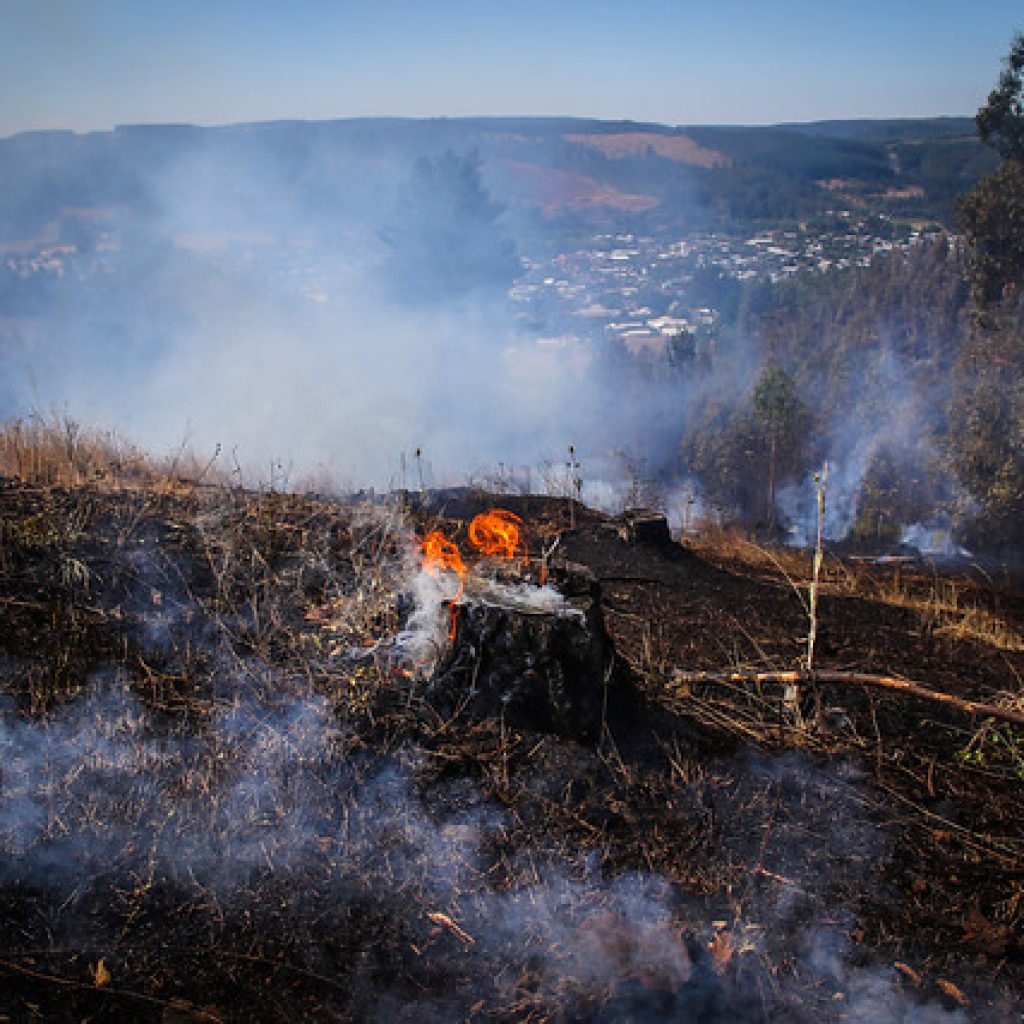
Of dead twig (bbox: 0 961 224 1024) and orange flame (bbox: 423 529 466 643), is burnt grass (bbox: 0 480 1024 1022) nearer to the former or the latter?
dead twig (bbox: 0 961 224 1024)

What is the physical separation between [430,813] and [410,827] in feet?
0.36

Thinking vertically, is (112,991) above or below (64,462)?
below

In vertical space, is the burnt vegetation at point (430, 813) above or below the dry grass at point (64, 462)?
below

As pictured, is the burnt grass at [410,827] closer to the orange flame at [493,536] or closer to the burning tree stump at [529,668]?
the burning tree stump at [529,668]

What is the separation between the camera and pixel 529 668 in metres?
3.83

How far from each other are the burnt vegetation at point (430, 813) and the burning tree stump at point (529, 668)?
2 cm

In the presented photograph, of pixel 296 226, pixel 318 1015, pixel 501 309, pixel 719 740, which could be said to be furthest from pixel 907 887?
pixel 296 226

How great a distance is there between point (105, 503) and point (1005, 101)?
28446mm

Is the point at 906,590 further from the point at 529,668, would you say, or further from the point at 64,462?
the point at 64,462

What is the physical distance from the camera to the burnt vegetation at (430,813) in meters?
2.69

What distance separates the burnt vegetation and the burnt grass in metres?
0.01

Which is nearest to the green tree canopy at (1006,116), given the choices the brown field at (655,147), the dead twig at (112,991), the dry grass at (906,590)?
the dry grass at (906,590)

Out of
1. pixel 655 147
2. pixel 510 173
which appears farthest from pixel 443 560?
pixel 655 147

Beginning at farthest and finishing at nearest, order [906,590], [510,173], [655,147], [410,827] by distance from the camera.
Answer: [655,147], [510,173], [906,590], [410,827]
